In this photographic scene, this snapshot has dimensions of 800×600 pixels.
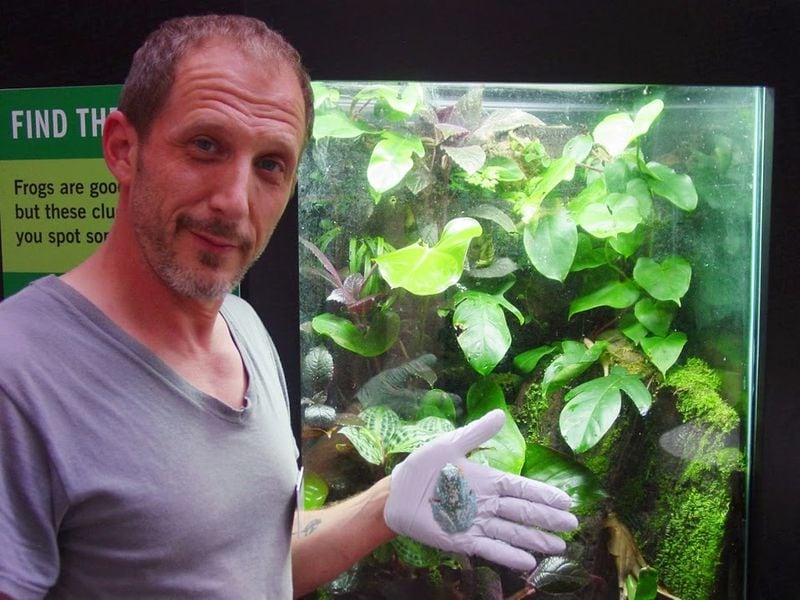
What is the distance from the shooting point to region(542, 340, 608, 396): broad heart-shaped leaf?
1.74 metres

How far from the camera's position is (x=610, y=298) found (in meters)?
1.75

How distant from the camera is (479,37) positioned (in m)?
1.45

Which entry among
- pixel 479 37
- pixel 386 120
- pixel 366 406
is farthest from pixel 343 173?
pixel 366 406

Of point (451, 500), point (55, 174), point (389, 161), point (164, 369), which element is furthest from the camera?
point (389, 161)

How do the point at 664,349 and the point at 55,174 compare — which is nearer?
the point at 55,174

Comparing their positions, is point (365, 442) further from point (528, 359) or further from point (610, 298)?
point (610, 298)

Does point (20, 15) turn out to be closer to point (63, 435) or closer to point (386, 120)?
point (386, 120)

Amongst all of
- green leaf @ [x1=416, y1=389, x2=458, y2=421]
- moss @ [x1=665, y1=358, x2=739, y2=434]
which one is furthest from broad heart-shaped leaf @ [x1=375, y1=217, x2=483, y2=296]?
moss @ [x1=665, y1=358, x2=739, y2=434]

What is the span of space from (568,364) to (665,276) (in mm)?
297

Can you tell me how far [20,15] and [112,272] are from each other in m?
0.90

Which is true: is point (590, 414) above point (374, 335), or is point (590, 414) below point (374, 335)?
below

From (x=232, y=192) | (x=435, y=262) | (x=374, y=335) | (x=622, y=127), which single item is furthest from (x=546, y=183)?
(x=232, y=192)

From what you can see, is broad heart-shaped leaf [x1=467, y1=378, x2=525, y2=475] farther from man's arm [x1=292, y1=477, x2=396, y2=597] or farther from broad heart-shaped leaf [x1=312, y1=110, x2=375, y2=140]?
broad heart-shaped leaf [x1=312, y1=110, x2=375, y2=140]

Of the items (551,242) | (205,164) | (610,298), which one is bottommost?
(610,298)
